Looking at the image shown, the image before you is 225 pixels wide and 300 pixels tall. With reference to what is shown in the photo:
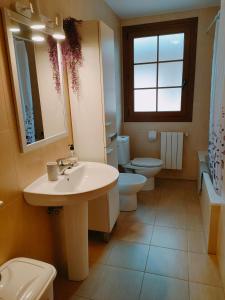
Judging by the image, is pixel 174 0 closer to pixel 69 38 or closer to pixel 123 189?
pixel 69 38

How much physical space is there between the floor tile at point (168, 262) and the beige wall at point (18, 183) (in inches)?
32.0

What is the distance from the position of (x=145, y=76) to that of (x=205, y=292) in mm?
2680

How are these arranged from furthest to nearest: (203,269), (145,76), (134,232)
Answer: (145,76)
(134,232)
(203,269)

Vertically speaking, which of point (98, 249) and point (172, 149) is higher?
point (172, 149)

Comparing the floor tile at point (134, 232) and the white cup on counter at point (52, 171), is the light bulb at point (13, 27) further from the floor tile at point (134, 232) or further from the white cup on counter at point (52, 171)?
the floor tile at point (134, 232)

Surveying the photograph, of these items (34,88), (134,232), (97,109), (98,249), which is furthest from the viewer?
(134,232)

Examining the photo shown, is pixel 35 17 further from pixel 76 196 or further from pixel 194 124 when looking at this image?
pixel 194 124

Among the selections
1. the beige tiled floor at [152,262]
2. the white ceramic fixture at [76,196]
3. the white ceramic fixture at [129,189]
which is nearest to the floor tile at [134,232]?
the beige tiled floor at [152,262]

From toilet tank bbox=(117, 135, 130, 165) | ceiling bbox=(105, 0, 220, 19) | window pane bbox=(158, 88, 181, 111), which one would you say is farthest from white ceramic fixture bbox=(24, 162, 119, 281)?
ceiling bbox=(105, 0, 220, 19)

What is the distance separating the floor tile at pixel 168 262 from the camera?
1668 millimetres

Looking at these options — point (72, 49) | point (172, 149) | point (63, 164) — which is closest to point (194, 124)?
point (172, 149)

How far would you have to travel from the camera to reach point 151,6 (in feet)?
8.70

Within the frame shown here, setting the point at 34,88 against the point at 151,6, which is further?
the point at 151,6

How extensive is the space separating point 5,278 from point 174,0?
3.05 m
